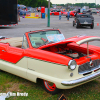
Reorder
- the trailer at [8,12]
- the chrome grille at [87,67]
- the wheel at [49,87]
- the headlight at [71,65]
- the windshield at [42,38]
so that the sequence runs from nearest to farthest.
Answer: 1. the headlight at [71,65]
2. the chrome grille at [87,67]
3. the wheel at [49,87]
4. the windshield at [42,38]
5. the trailer at [8,12]

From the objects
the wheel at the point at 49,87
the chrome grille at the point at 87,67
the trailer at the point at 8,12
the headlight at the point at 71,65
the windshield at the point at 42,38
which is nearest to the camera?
the headlight at the point at 71,65

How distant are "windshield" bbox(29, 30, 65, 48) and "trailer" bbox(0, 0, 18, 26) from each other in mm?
12165

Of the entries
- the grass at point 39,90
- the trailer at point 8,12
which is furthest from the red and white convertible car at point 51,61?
the trailer at point 8,12

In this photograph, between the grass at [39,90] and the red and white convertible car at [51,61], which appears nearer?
the red and white convertible car at [51,61]

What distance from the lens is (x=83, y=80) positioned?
3.54m

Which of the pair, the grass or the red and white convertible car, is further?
the grass

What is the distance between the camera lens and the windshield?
4391mm

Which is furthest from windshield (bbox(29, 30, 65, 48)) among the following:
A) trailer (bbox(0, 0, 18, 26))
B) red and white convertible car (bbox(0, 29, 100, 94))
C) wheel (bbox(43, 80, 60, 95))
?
trailer (bbox(0, 0, 18, 26))

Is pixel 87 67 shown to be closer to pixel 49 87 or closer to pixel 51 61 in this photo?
pixel 51 61

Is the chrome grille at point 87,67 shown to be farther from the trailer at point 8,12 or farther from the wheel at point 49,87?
the trailer at point 8,12

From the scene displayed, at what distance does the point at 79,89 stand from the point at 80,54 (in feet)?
3.26

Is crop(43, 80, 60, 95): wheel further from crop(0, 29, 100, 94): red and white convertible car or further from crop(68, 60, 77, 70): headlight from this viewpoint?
crop(68, 60, 77, 70): headlight

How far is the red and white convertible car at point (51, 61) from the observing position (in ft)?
11.4

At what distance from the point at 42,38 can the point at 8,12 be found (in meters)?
12.5
